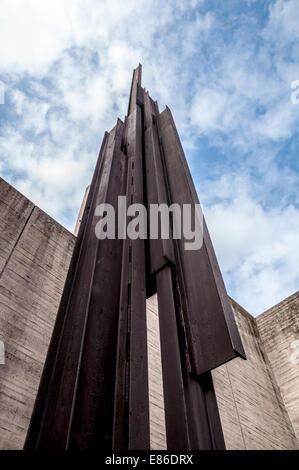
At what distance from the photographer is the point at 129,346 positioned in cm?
132

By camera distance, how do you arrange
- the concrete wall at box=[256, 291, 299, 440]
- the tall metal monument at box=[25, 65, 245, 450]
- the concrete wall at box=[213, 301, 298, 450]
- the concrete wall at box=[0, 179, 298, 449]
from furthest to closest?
the concrete wall at box=[256, 291, 299, 440], the concrete wall at box=[213, 301, 298, 450], the concrete wall at box=[0, 179, 298, 449], the tall metal monument at box=[25, 65, 245, 450]

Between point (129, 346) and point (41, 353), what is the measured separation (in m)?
2.70

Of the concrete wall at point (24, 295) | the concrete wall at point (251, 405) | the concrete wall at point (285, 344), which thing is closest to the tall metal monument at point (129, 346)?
the concrete wall at point (24, 295)

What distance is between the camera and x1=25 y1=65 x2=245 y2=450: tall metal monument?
1085 mm

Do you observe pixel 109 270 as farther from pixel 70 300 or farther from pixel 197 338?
pixel 197 338

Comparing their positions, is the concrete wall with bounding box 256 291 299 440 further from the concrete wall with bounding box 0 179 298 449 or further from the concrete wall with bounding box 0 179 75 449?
the concrete wall with bounding box 0 179 75 449

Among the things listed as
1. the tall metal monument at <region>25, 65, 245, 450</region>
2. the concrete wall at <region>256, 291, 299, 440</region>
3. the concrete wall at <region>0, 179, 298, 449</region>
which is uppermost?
the concrete wall at <region>256, 291, 299, 440</region>

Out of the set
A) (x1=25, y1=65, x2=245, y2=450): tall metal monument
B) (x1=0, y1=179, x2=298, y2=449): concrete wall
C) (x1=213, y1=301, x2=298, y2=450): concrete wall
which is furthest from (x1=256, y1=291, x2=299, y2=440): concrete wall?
(x1=25, y1=65, x2=245, y2=450): tall metal monument

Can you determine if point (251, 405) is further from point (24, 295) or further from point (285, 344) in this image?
point (24, 295)

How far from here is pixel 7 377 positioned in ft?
10.2

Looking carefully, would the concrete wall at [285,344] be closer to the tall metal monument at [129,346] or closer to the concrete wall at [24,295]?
the concrete wall at [24,295]

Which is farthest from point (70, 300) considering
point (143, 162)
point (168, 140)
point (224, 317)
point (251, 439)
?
point (251, 439)

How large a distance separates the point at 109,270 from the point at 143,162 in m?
1.49
